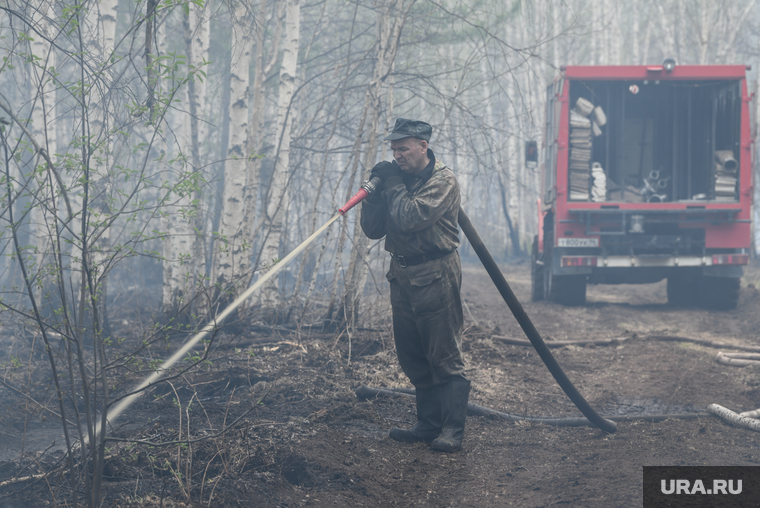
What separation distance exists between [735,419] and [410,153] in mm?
2887

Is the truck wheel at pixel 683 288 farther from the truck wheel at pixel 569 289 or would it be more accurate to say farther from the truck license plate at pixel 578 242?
the truck license plate at pixel 578 242

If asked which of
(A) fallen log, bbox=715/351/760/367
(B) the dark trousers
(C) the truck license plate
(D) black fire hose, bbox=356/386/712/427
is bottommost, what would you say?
(D) black fire hose, bbox=356/386/712/427

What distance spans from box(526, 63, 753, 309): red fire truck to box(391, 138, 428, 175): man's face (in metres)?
5.67

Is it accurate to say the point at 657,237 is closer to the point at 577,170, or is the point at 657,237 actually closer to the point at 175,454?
the point at 577,170

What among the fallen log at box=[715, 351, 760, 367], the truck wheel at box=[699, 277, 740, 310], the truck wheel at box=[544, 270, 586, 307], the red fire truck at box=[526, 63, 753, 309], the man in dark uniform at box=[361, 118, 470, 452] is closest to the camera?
the man in dark uniform at box=[361, 118, 470, 452]

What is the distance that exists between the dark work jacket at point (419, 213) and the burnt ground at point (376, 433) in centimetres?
121

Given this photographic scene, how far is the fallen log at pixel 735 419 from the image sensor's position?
13.1 feet

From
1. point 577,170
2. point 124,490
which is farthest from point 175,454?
point 577,170

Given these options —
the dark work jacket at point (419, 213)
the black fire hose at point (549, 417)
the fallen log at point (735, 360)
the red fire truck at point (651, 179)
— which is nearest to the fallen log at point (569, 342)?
the fallen log at point (735, 360)

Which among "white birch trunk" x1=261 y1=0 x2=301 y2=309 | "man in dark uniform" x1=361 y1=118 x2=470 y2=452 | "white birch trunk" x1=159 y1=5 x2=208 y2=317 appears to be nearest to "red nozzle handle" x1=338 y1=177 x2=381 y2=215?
"man in dark uniform" x1=361 y1=118 x2=470 y2=452

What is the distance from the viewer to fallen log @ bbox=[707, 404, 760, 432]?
13.1 feet

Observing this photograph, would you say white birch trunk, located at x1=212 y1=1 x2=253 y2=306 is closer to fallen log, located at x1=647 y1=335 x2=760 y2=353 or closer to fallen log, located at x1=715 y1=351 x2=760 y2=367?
fallen log, located at x1=647 y1=335 x2=760 y2=353

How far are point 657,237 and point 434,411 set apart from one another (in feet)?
21.2

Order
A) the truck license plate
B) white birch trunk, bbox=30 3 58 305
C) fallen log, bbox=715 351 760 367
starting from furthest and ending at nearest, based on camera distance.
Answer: the truck license plate < fallen log, bbox=715 351 760 367 < white birch trunk, bbox=30 3 58 305
